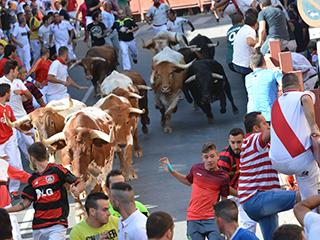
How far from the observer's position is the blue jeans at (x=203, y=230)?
38.2ft

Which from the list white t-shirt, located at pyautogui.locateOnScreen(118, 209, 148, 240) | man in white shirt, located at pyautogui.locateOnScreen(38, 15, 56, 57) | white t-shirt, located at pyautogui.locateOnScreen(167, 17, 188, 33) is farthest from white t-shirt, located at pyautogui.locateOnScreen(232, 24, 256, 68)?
man in white shirt, located at pyautogui.locateOnScreen(38, 15, 56, 57)

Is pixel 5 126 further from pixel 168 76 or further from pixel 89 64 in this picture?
pixel 89 64

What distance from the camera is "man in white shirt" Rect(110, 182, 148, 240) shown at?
9.60m

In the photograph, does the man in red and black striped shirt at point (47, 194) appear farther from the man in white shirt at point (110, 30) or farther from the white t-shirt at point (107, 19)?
the white t-shirt at point (107, 19)

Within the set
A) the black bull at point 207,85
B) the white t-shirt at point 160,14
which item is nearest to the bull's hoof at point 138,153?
the black bull at point 207,85

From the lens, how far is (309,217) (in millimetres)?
8086

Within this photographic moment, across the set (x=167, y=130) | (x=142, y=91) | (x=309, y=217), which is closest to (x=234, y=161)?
(x=309, y=217)

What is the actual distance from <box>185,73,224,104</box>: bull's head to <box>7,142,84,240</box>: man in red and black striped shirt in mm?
9899

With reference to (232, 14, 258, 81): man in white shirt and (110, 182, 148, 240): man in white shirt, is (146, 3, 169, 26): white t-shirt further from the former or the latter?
(110, 182, 148, 240): man in white shirt

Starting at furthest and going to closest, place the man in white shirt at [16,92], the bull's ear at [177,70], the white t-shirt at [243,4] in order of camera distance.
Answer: the white t-shirt at [243,4], the bull's ear at [177,70], the man in white shirt at [16,92]

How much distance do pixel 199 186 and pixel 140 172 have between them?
711 centimetres

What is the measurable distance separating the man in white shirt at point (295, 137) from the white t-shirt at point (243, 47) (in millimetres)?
9082

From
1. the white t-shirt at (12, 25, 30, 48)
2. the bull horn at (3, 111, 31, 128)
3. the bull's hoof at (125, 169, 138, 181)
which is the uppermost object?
the bull horn at (3, 111, 31, 128)

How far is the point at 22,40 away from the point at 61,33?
1301mm
